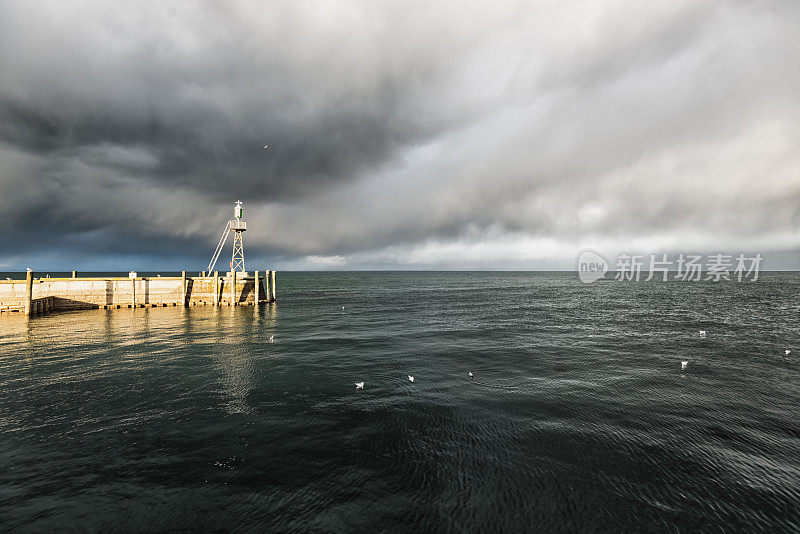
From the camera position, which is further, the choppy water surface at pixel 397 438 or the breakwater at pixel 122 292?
the breakwater at pixel 122 292

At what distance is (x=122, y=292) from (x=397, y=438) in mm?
61717

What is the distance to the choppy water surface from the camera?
9781 mm

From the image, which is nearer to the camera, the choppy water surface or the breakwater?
the choppy water surface

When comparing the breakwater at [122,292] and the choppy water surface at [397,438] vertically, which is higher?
the breakwater at [122,292]

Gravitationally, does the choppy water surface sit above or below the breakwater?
below

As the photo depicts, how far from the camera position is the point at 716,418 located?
52.5 ft

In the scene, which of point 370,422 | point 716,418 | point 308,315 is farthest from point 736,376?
point 308,315

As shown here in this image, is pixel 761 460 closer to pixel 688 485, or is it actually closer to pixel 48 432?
pixel 688 485

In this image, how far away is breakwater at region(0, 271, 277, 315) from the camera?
47312 mm

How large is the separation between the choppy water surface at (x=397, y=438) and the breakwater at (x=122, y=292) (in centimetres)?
2550

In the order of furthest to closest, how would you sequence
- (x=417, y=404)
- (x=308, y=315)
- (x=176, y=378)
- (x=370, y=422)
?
1. (x=308, y=315)
2. (x=176, y=378)
3. (x=417, y=404)
4. (x=370, y=422)

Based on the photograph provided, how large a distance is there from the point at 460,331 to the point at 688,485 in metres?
28.2

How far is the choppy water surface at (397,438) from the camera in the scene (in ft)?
32.1

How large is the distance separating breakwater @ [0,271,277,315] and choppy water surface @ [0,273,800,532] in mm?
25502
